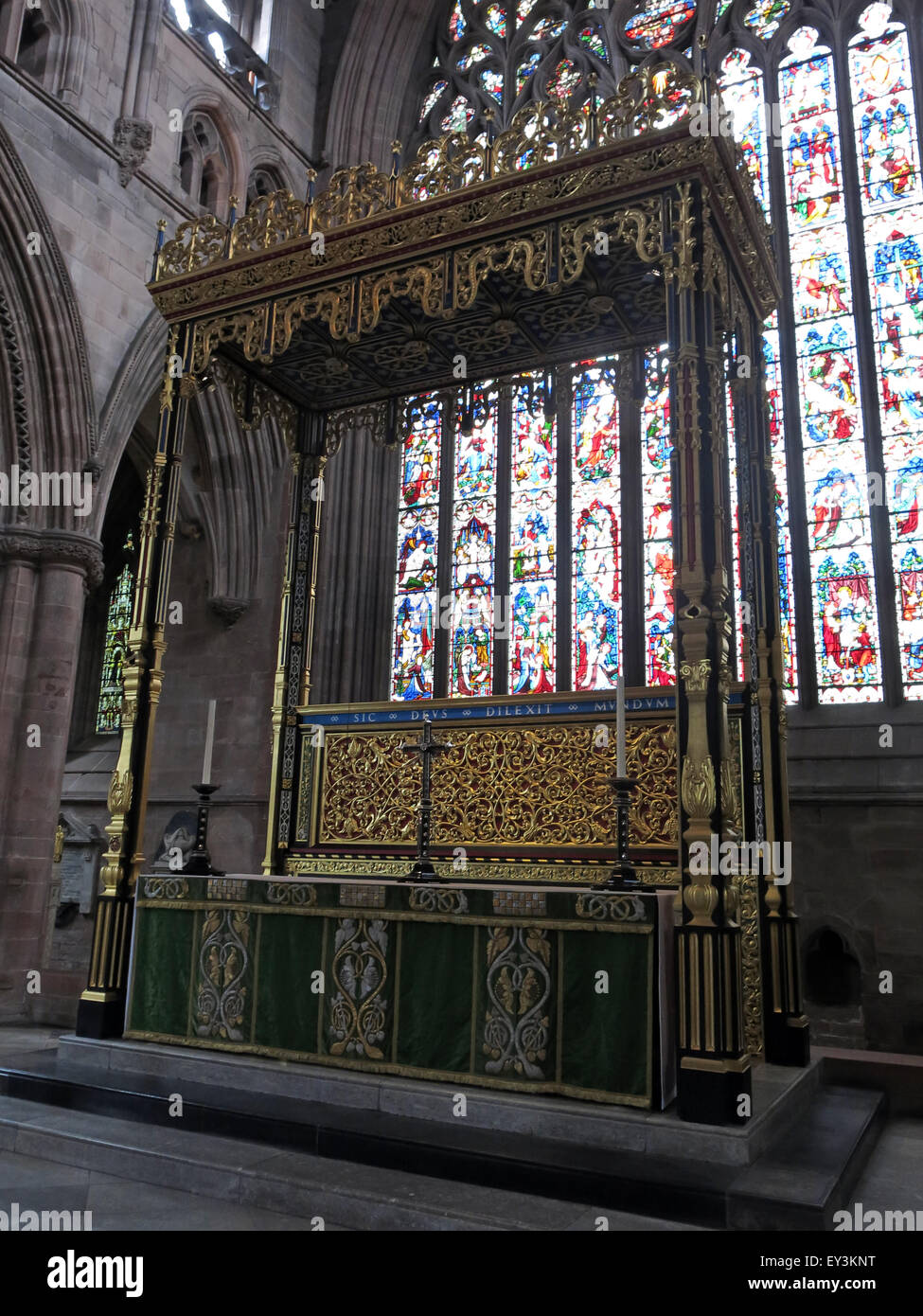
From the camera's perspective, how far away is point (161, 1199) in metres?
3.51

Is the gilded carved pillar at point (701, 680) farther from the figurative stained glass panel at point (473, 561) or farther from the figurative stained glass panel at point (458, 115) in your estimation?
the figurative stained glass panel at point (458, 115)

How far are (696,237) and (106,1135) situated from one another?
4334 millimetres

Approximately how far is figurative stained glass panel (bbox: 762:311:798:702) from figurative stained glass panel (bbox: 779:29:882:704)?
0.18 m

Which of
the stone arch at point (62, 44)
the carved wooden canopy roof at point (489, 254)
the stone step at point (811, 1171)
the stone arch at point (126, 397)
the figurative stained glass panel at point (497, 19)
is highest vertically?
the figurative stained glass panel at point (497, 19)

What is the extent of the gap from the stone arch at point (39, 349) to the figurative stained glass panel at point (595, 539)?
4388 millimetres

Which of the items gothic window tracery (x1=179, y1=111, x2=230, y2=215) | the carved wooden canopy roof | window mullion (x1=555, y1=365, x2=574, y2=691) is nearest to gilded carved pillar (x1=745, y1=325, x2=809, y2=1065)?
the carved wooden canopy roof

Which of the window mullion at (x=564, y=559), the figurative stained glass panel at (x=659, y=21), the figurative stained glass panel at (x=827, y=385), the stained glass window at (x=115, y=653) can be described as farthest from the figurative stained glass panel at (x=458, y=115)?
the stained glass window at (x=115, y=653)

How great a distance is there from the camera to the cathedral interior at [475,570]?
406 cm

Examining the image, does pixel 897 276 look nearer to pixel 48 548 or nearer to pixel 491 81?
pixel 491 81

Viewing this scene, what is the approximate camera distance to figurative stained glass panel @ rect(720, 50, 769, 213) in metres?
→ 9.66

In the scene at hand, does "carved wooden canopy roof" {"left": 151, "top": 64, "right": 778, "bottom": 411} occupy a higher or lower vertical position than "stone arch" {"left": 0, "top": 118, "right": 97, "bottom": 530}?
lower

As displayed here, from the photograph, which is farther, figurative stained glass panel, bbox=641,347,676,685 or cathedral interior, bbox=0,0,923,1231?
figurative stained glass panel, bbox=641,347,676,685

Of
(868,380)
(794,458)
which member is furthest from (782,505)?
(868,380)

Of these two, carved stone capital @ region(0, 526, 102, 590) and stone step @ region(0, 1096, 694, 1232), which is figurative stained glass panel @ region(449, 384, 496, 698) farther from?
stone step @ region(0, 1096, 694, 1232)
